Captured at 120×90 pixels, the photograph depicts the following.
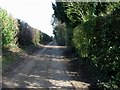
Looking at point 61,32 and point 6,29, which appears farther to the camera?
point 61,32

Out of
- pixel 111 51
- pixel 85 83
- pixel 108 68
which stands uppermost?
pixel 111 51

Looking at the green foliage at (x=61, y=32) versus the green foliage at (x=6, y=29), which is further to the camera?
the green foliage at (x=61, y=32)

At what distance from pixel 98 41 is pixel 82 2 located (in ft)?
45.8

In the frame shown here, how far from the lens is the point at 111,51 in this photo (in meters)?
9.41

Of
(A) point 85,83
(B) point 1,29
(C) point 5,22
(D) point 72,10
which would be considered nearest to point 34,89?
(A) point 85,83

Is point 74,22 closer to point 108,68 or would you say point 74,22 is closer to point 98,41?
point 98,41

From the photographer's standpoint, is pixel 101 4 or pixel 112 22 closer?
pixel 112 22

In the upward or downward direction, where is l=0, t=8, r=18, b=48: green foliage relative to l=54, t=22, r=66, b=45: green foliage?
upward

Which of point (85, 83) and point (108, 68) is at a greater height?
point (108, 68)

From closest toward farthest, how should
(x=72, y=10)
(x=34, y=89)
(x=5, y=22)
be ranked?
(x=34, y=89), (x=5, y=22), (x=72, y=10)

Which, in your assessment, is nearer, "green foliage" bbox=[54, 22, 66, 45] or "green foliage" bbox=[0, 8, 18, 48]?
"green foliage" bbox=[0, 8, 18, 48]

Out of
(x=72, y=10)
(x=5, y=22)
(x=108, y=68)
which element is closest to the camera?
(x=108, y=68)

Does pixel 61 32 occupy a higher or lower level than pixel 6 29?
lower

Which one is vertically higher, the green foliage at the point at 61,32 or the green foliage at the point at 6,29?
the green foliage at the point at 6,29
